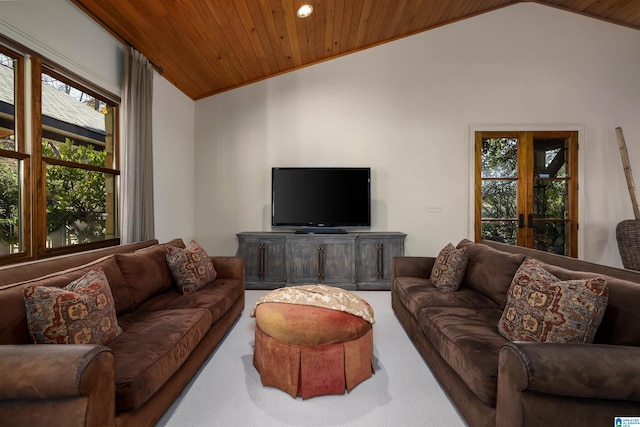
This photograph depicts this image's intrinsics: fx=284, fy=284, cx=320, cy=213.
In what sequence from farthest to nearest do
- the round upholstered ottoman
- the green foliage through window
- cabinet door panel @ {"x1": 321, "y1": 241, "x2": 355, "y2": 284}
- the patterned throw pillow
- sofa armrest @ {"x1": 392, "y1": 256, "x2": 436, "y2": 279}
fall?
cabinet door panel @ {"x1": 321, "y1": 241, "x2": 355, "y2": 284} → sofa armrest @ {"x1": 392, "y1": 256, "x2": 436, "y2": 279} → the patterned throw pillow → the green foliage through window → the round upholstered ottoman

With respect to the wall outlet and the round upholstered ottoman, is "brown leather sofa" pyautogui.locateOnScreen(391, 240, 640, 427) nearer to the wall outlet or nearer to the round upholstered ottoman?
the round upholstered ottoman

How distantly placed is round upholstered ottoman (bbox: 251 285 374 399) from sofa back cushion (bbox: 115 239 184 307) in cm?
101

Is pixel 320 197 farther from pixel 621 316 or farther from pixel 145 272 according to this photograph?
pixel 621 316

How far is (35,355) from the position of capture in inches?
41.5

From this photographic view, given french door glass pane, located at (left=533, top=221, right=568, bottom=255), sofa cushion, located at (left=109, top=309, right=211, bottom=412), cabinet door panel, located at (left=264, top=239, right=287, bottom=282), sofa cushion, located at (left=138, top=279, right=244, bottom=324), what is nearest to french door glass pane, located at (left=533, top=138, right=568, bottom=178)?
french door glass pane, located at (left=533, top=221, right=568, bottom=255)

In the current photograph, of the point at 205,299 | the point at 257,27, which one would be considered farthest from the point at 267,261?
the point at 257,27

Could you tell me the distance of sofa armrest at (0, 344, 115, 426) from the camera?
1.01 metres

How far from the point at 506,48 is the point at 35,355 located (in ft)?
19.6

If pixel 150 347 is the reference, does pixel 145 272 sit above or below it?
above

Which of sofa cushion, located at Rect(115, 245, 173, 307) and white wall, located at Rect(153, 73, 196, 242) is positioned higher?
white wall, located at Rect(153, 73, 196, 242)

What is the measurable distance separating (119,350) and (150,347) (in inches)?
5.7

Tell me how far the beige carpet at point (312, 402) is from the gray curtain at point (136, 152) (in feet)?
5.79

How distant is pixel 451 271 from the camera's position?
2600 millimetres

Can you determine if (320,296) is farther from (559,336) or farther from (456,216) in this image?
(456,216)
